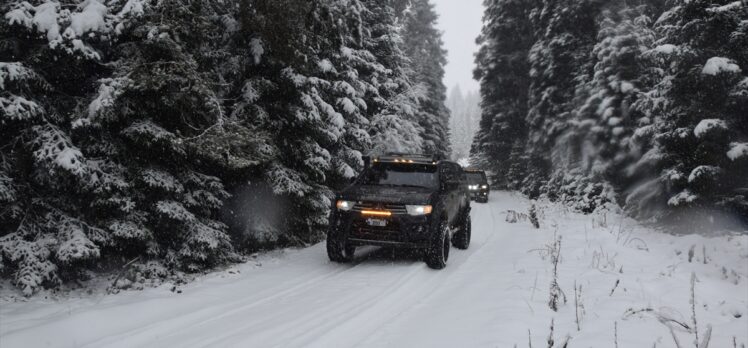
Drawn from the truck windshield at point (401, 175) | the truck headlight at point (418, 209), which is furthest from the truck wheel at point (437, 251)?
the truck windshield at point (401, 175)

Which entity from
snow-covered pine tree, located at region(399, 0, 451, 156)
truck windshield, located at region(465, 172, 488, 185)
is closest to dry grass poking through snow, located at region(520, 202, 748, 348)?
truck windshield, located at region(465, 172, 488, 185)

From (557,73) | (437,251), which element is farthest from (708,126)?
(557,73)

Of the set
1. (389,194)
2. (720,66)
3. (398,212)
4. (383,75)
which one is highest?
(383,75)

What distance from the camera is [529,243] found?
39.4 ft

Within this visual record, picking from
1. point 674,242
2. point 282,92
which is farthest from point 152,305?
point 674,242

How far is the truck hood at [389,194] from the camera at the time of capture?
8867 mm

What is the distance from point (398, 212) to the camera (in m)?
8.76

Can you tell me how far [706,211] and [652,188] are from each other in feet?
6.28

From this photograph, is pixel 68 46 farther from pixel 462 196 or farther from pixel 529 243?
pixel 529 243

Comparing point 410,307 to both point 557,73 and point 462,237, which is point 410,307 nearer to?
point 462,237

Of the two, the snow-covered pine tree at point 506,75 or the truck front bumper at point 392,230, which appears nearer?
the truck front bumper at point 392,230

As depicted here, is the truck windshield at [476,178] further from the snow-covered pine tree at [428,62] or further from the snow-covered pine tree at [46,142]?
the snow-covered pine tree at [46,142]

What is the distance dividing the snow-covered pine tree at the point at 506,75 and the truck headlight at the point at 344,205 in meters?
25.7

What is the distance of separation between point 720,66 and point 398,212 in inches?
378
